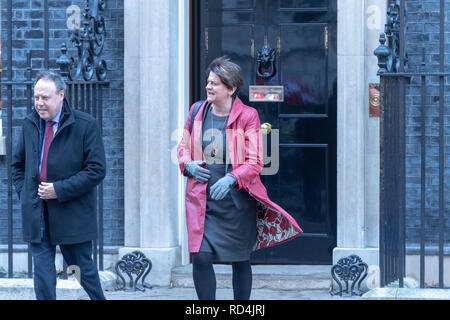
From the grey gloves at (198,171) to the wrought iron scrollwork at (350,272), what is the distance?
2.37 metres

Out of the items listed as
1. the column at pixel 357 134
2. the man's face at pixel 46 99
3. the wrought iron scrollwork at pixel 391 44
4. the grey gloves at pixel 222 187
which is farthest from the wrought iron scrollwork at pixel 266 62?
the man's face at pixel 46 99

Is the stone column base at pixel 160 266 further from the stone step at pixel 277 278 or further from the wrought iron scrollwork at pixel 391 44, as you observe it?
the wrought iron scrollwork at pixel 391 44

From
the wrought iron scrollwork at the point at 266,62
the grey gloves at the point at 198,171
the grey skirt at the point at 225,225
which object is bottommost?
the grey skirt at the point at 225,225

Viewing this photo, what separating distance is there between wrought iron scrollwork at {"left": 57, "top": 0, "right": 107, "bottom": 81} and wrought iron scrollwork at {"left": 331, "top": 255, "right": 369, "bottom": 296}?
2730 millimetres

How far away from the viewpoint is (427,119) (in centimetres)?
810

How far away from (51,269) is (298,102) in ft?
11.7

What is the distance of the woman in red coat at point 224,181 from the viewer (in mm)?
5922

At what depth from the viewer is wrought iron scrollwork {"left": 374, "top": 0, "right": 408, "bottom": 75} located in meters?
6.89

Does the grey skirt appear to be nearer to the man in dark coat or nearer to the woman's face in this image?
the woman's face

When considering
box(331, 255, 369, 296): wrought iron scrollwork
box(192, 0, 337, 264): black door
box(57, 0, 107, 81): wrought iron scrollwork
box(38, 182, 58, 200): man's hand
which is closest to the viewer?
box(38, 182, 58, 200): man's hand

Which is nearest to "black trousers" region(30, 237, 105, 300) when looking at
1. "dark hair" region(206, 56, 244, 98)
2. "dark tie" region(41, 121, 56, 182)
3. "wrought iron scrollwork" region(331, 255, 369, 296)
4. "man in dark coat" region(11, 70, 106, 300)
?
"man in dark coat" region(11, 70, 106, 300)

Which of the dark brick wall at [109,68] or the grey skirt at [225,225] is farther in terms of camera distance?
the dark brick wall at [109,68]
